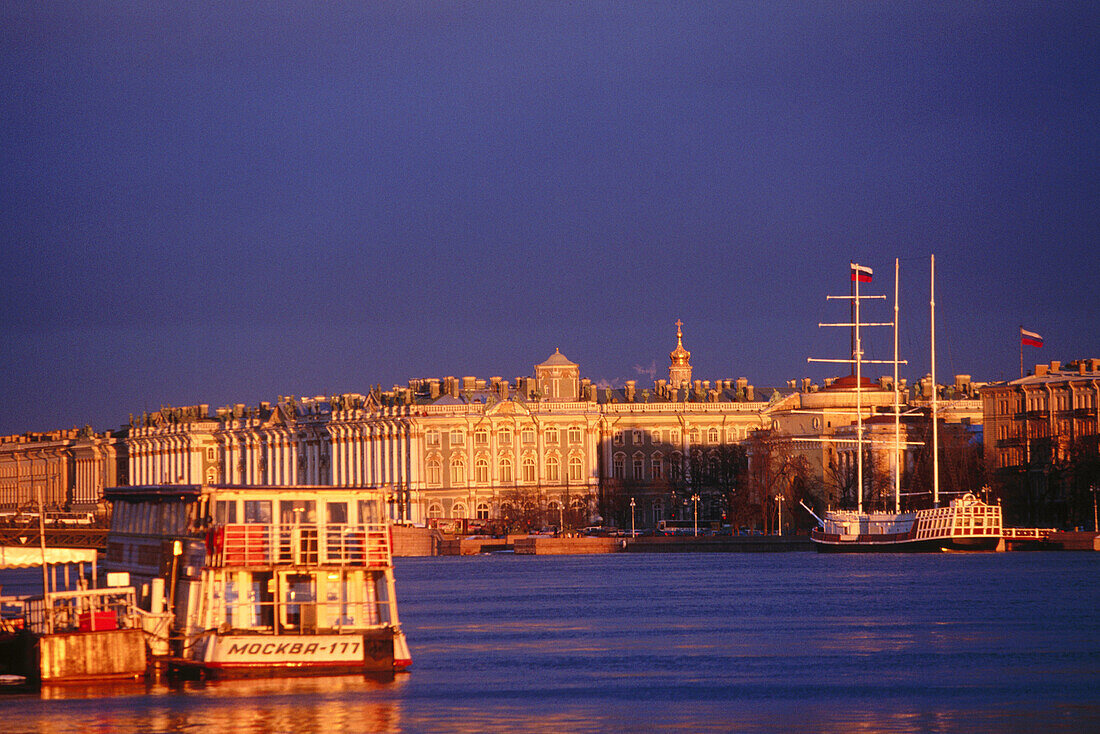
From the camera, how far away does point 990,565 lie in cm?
8906

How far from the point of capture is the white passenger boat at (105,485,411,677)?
39.0 m

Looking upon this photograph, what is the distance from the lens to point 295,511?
39.6 m

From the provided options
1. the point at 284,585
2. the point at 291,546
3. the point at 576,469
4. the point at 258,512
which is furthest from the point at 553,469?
the point at 291,546

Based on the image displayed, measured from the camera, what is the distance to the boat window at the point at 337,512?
39688mm

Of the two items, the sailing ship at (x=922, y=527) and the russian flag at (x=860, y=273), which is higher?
the russian flag at (x=860, y=273)

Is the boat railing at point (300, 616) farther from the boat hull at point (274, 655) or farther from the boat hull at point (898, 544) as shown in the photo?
the boat hull at point (898, 544)

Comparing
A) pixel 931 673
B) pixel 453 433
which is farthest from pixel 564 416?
pixel 931 673

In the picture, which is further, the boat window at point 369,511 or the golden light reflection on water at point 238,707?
the boat window at point 369,511

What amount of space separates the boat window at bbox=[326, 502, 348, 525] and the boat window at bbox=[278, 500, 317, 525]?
266 mm

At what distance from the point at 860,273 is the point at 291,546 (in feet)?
261

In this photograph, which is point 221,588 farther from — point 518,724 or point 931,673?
point 931,673

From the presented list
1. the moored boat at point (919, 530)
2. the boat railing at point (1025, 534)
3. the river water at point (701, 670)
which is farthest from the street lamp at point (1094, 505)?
the river water at point (701, 670)

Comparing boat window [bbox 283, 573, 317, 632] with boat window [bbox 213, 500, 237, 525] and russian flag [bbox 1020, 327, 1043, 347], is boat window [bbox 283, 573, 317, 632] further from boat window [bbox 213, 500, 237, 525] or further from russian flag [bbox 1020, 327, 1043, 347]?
russian flag [bbox 1020, 327, 1043, 347]

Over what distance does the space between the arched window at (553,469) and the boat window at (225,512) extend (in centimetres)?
11626
